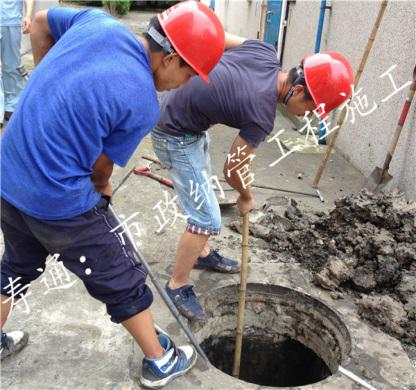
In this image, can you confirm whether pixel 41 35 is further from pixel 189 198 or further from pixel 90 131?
pixel 189 198

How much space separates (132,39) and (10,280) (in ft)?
4.43

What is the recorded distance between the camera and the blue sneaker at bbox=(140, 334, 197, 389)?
8.17 feet

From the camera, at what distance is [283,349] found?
11.8 feet

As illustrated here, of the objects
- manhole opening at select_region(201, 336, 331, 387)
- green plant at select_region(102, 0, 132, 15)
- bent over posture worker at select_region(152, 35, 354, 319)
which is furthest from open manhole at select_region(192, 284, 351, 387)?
green plant at select_region(102, 0, 132, 15)

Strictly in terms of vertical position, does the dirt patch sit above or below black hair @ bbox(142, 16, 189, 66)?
below

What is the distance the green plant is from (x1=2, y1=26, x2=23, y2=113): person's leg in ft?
45.1

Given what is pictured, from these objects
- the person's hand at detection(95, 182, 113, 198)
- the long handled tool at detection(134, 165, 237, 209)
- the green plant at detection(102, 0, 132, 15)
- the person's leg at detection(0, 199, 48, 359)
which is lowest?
the green plant at detection(102, 0, 132, 15)

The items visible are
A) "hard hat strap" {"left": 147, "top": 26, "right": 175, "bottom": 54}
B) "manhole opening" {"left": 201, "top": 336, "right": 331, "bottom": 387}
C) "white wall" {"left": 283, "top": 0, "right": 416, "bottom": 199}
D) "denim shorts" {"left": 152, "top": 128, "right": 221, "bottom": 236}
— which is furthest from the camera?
"white wall" {"left": 283, "top": 0, "right": 416, "bottom": 199}

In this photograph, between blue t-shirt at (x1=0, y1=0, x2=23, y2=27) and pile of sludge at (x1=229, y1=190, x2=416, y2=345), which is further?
blue t-shirt at (x1=0, y1=0, x2=23, y2=27)

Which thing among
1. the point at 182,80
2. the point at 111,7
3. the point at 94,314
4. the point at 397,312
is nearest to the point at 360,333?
the point at 397,312

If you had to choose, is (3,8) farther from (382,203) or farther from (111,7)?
(111,7)

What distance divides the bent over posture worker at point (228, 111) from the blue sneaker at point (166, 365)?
1.39 ft

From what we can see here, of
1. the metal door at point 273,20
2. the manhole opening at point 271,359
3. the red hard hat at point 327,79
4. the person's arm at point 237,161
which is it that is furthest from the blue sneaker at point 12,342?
the metal door at point 273,20

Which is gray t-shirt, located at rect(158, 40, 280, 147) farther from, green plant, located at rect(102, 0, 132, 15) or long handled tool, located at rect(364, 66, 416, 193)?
green plant, located at rect(102, 0, 132, 15)
